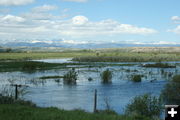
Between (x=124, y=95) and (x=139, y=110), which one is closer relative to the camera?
(x=139, y=110)

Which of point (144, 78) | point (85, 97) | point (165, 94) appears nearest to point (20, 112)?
point (85, 97)

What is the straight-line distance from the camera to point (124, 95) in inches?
1335

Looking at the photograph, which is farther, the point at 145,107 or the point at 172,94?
the point at 172,94

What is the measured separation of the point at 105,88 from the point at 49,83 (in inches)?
387

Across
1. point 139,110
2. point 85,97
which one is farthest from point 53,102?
point 139,110

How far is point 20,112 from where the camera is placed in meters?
15.1

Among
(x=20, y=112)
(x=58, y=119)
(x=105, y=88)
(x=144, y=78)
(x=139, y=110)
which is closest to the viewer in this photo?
(x=58, y=119)

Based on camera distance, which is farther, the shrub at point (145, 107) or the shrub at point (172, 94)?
the shrub at point (172, 94)

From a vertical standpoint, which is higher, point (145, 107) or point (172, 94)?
point (145, 107)

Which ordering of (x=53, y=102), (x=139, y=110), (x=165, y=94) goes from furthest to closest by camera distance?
(x=165, y=94)
(x=53, y=102)
(x=139, y=110)

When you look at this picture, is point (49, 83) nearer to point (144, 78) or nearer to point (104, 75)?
point (104, 75)

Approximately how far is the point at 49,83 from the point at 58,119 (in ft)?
105

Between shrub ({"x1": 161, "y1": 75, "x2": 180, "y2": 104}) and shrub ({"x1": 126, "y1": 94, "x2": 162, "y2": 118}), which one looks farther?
shrub ({"x1": 161, "y1": 75, "x2": 180, "y2": 104})

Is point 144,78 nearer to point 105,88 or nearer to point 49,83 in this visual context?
point 105,88
